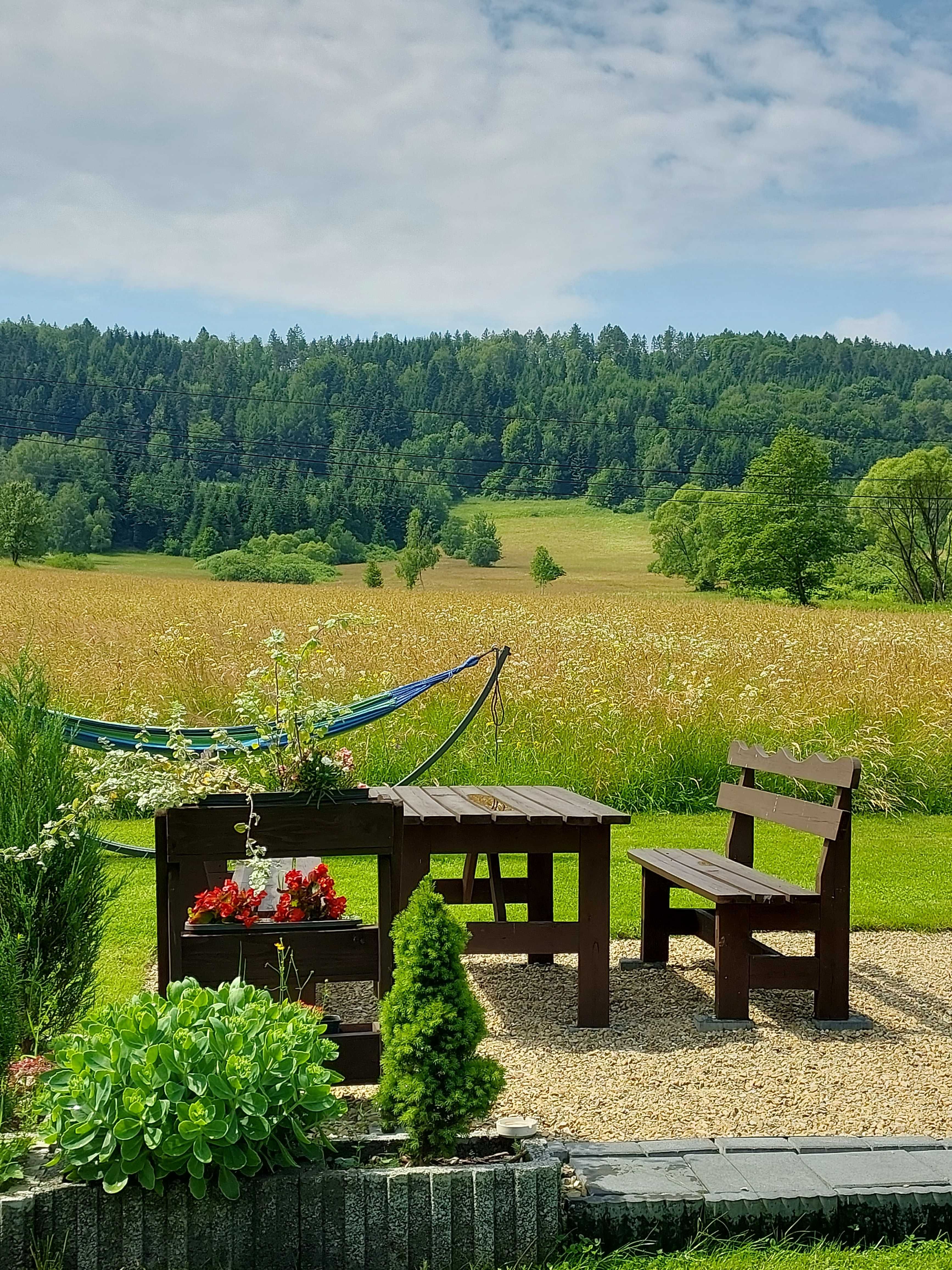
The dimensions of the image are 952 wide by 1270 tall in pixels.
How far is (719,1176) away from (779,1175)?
0.49ft

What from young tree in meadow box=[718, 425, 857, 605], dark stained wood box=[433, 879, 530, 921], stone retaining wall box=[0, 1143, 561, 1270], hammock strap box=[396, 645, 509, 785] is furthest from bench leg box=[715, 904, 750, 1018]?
young tree in meadow box=[718, 425, 857, 605]

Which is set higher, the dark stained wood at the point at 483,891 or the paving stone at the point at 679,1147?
the paving stone at the point at 679,1147

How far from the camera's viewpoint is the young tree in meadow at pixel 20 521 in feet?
190

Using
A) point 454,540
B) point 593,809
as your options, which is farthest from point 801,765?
point 454,540

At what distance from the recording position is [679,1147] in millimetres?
3035

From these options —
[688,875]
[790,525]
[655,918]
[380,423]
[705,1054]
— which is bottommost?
[705,1054]

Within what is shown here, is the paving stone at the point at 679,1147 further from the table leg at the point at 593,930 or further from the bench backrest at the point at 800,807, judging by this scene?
the bench backrest at the point at 800,807

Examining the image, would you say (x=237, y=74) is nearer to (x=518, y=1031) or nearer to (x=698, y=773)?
(x=698, y=773)

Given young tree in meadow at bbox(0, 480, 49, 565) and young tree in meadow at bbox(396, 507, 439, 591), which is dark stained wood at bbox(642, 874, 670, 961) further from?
young tree in meadow at bbox(0, 480, 49, 565)

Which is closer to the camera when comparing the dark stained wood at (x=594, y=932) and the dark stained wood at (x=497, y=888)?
the dark stained wood at (x=594, y=932)

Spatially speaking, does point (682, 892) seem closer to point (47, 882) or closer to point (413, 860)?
point (413, 860)

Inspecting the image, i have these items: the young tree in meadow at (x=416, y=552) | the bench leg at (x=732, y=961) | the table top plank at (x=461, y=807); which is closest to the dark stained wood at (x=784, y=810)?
the bench leg at (x=732, y=961)

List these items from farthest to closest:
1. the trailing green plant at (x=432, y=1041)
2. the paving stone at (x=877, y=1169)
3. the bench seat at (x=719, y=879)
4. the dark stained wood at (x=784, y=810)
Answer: the dark stained wood at (x=784, y=810)
the bench seat at (x=719, y=879)
the paving stone at (x=877, y=1169)
the trailing green plant at (x=432, y=1041)

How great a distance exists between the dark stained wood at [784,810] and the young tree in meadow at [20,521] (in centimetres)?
5623
